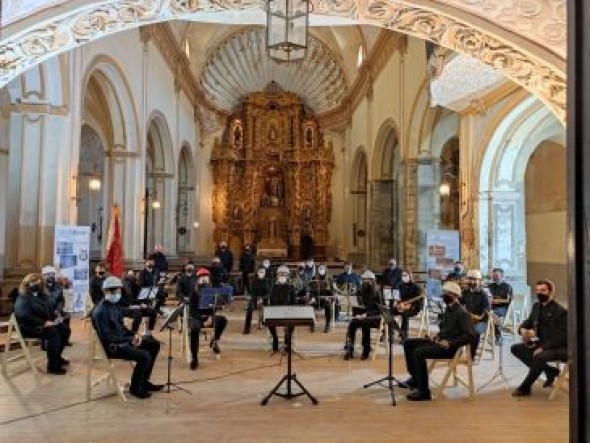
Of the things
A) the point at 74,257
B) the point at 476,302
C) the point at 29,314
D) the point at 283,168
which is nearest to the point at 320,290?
the point at 476,302

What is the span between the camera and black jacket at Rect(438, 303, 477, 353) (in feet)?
20.9

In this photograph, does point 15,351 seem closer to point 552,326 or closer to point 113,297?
point 113,297

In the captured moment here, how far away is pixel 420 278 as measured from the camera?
50.4ft

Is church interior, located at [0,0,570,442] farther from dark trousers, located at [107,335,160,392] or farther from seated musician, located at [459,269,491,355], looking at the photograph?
seated musician, located at [459,269,491,355]

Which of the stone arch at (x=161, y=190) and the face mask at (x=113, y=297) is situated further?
the stone arch at (x=161, y=190)

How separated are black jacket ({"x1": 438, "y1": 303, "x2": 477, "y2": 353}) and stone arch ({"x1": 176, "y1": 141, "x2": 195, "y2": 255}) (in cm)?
1913

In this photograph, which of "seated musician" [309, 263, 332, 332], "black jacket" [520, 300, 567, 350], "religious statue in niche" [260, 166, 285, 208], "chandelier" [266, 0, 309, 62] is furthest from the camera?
"religious statue in niche" [260, 166, 285, 208]

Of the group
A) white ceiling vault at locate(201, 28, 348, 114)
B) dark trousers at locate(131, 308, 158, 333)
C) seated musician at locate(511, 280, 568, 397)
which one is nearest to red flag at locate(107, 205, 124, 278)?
dark trousers at locate(131, 308, 158, 333)

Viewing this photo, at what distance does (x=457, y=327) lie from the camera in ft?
21.3

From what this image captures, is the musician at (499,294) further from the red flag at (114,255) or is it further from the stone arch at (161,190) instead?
the stone arch at (161,190)

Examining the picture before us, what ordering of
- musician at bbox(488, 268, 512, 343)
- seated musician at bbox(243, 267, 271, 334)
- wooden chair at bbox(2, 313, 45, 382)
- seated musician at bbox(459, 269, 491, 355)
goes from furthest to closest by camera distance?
seated musician at bbox(243, 267, 271, 334), musician at bbox(488, 268, 512, 343), seated musician at bbox(459, 269, 491, 355), wooden chair at bbox(2, 313, 45, 382)

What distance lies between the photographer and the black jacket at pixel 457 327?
636 cm

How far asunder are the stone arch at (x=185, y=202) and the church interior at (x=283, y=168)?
103mm

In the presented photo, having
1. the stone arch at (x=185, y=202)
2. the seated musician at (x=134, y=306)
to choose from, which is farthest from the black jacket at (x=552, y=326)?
the stone arch at (x=185, y=202)
